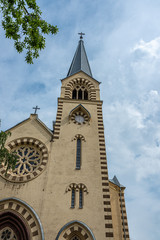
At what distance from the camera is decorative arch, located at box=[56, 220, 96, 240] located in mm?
12156

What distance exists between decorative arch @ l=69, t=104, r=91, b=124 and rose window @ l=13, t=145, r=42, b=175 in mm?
4953

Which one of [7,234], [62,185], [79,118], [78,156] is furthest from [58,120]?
[7,234]

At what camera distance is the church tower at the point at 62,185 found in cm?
1248

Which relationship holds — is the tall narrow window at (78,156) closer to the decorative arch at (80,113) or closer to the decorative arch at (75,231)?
the decorative arch at (80,113)

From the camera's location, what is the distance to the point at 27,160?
15.9 metres

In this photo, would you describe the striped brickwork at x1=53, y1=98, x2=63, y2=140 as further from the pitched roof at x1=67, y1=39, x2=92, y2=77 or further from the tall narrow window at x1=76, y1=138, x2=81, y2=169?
the pitched roof at x1=67, y1=39, x2=92, y2=77

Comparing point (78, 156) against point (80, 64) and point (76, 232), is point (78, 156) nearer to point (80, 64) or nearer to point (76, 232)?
point (76, 232)

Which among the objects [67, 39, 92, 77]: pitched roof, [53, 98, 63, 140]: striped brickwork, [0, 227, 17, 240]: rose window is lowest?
[0, 227, 17, 240]: rose window

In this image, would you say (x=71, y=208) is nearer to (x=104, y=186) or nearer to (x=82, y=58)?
(x=104, y=186)

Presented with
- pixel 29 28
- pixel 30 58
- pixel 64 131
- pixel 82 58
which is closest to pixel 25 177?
pixel 64 131

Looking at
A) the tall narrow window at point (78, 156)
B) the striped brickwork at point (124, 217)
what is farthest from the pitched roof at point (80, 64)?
the striped brickwork at point (124, 217)

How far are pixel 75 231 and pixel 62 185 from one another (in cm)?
319

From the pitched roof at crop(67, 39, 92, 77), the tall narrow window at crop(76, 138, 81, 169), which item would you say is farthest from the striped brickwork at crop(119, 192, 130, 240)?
the pitched roof at crop(67, 39, 92, 77)

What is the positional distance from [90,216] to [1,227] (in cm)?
587
